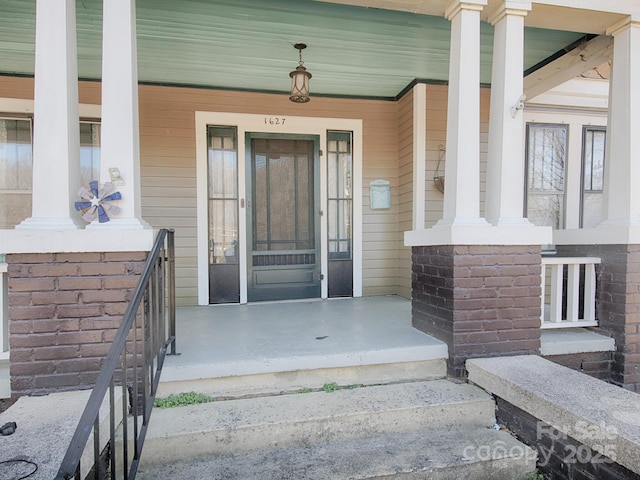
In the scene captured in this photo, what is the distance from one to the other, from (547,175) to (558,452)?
3.60m

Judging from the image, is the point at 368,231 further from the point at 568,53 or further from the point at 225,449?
the point at 225,449

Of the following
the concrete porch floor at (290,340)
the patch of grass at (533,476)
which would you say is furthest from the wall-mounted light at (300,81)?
the patch of grass at (533,476)

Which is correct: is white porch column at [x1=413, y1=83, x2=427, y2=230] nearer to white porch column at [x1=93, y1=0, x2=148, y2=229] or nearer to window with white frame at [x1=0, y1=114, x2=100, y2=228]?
white porch column at [x1=93, y1=0, x2=148, y2=229]

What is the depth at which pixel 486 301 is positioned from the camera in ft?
8.09

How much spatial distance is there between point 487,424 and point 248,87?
3825 mm

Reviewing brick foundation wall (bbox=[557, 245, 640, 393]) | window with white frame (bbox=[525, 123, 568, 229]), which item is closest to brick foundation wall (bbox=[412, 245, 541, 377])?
brick foundation wall (bbox=[557, 245, 640, 393])

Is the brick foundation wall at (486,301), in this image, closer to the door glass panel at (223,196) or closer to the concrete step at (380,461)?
the concrete step at (380,461)

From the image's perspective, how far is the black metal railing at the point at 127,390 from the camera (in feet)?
3.85

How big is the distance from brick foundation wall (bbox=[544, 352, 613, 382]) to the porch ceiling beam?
2449 mm

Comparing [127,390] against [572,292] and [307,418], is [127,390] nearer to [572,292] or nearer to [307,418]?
[307,418]

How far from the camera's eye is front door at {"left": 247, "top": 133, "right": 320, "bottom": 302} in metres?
4.28

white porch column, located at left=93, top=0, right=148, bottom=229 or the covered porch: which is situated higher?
white porch column, located at left=93, top=0, right=148, bottom=229

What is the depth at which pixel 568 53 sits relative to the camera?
3447 millimetres

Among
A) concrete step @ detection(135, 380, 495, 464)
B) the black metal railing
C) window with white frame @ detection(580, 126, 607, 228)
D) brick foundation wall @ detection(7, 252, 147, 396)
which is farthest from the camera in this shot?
window with white frame @ detection(580, 126, 607, 228)
